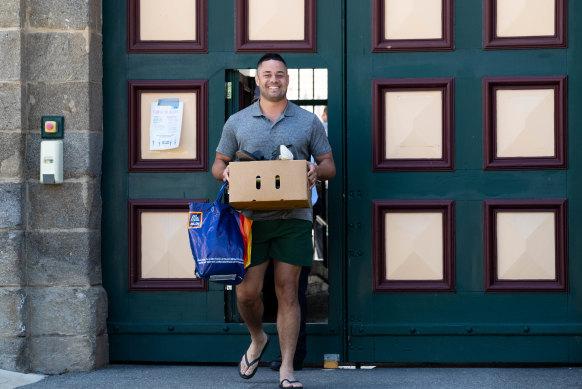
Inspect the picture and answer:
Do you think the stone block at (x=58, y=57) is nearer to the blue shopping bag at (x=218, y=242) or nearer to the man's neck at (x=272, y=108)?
the man's neck at (x=272, y=108)

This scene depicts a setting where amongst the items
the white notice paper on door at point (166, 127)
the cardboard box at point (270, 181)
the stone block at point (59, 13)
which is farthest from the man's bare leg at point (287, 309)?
the stone block at point (59, 13)

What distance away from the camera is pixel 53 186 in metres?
6.86

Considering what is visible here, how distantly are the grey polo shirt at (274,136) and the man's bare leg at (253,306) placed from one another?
1.09 feet

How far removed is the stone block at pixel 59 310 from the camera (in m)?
6.84

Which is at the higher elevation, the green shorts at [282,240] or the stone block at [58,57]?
the stone block at [58,57]

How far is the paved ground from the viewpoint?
635 cm

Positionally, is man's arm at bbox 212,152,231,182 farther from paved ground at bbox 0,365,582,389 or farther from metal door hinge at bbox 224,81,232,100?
paved ground at bbox 0,365,582,389

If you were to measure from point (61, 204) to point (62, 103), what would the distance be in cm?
63

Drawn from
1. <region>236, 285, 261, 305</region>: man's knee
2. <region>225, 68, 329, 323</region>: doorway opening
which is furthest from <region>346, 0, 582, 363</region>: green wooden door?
<region>236, 285, 261, 305</region>: man's knee

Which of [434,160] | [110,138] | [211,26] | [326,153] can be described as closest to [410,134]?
[434,160]

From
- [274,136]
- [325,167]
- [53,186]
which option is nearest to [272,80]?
[274,136]

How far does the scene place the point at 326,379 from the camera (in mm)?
6555

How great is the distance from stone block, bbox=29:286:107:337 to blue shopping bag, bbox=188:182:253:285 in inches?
44.1

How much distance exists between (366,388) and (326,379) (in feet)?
1.23
